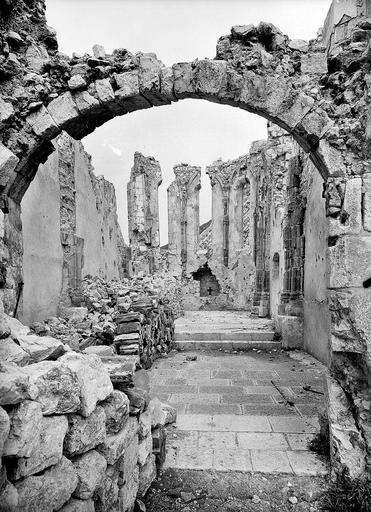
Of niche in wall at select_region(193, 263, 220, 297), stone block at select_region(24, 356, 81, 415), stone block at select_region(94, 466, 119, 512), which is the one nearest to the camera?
stone block at select_region(24, 356, 81, 415)

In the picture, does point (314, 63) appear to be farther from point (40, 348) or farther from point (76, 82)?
point (40, 348)

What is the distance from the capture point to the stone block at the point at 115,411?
2.35 meters

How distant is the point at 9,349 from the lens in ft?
6.81

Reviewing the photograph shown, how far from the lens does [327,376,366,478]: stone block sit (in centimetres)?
282

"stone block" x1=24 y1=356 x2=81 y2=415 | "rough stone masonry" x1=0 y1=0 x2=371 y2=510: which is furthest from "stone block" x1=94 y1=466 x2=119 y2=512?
"stone block" x1=24 y1=356 x2=81 y2=415

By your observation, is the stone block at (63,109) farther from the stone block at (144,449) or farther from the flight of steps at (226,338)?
the flight of steps at (226,338)

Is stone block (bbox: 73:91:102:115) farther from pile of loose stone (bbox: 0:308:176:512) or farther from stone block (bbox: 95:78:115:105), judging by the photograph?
pile of loose stone (bbox: 0:308:176:512)

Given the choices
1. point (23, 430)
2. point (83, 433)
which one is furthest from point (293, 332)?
point (23, 430)

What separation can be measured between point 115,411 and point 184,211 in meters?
19.7

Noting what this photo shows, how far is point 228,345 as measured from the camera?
816 centimetres

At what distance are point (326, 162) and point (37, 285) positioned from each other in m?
4.40

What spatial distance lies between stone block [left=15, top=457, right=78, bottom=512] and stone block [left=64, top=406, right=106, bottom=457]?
0.25 feet

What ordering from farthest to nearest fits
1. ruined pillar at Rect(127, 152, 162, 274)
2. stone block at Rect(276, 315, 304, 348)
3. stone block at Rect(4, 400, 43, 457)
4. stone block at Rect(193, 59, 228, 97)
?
ruined pillar at Rect(127, 152, 162, 274), stone block at Rect(276, 315, 304, 348), stone block at Rect(193, 59, 228, 97), stone block at Rect(4, 400, 43, 457)

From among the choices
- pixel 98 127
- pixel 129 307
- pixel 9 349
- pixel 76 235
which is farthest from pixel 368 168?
pixel 76 235
